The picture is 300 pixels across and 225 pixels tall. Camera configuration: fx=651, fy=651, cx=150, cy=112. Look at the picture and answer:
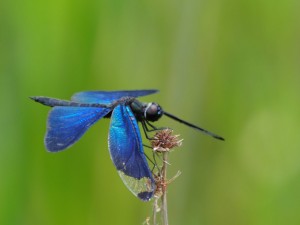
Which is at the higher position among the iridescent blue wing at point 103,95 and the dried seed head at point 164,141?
the iridescent blue wing at point 103,95

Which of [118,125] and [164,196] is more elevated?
[118,125]

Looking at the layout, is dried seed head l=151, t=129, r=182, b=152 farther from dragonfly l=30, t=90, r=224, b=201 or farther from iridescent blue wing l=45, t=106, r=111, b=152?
iridescent blue wing l=45, t=106, r=111, b=152

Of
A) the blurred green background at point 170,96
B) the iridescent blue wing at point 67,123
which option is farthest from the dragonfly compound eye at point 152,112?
the blurred green background at point 170,96

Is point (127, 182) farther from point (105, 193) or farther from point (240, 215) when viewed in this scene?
point (240, 215)

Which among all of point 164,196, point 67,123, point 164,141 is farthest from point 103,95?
point 164,196

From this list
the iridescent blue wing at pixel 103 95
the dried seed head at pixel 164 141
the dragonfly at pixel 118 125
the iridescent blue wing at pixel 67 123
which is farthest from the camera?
the iridescent blue wing at pixel 103 95

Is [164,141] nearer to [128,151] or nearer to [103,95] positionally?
[128,151]

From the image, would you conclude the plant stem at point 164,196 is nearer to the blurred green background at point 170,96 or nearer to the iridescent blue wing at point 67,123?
the iridescent blue wing at point 67,123

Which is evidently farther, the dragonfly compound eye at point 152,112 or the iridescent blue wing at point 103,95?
the iridescent blue wing at point 103,95
